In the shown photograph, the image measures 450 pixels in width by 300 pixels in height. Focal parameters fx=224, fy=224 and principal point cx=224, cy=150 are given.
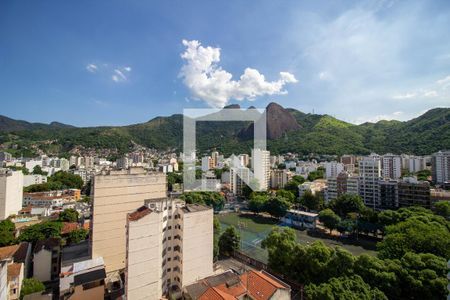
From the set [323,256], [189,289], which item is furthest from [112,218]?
[323,256]

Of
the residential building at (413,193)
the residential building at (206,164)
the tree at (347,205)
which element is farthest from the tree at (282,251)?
the residential building at (206,164)

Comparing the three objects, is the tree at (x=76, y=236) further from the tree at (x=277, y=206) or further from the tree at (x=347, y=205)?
the tree at (x=347, y=205)

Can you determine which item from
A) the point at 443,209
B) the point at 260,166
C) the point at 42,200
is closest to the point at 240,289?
the point at 443,209

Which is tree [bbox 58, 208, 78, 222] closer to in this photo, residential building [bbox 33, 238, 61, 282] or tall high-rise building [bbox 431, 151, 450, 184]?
residential building [bbox 33, 238, 61, 282]

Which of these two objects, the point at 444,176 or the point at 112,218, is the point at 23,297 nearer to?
the point at 112,218

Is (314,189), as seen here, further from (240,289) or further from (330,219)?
(240,289)

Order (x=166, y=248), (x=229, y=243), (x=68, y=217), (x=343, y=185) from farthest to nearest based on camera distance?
(x=343, y=185) → (x=68, y=217) → (x=229, y=243) → (x=166, y=248)

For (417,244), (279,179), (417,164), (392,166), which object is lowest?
(417,244)

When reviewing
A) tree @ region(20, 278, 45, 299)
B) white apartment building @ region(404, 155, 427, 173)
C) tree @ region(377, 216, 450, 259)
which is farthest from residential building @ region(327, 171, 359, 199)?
tree @ region(20, 278, 45, 299)
